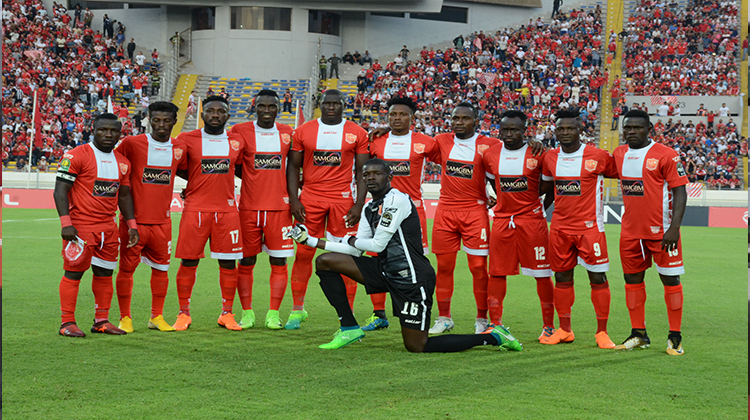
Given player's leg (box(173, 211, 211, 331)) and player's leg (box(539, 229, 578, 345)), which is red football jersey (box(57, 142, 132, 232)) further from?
player's leg (box(539, 229, 578, 345))

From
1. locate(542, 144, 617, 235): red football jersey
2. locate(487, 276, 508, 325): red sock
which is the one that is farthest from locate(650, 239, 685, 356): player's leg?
locate(487, 276, 508, 325): red sock

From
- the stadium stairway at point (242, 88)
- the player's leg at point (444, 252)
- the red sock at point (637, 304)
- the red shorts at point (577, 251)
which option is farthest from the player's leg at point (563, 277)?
→ the stadium stairway at point (242, 88)

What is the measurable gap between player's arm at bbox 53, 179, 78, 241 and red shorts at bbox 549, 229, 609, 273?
15.1 ft

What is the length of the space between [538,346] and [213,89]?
32.2 metres

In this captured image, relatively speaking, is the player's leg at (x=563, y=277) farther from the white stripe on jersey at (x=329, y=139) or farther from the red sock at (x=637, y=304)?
the white stripe on jersey at (x=329, y=139)

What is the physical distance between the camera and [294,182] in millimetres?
7543

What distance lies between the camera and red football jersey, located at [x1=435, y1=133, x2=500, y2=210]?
24.2ft

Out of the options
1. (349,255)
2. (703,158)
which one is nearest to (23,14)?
(703,158)

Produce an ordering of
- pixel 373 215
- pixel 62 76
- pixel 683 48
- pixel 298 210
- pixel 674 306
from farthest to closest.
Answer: pixel 683 48 < pixel 62 76 < pixel 298 210 < pixel 674 306 < pixel 373 215

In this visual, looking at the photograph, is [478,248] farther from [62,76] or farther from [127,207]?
[62,76]

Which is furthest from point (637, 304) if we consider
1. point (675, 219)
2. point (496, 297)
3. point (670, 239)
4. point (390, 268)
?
point (390, 268)

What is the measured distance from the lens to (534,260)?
279 inches

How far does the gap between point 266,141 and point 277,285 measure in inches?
61.8

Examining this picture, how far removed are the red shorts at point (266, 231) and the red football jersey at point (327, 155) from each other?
1.43ft
